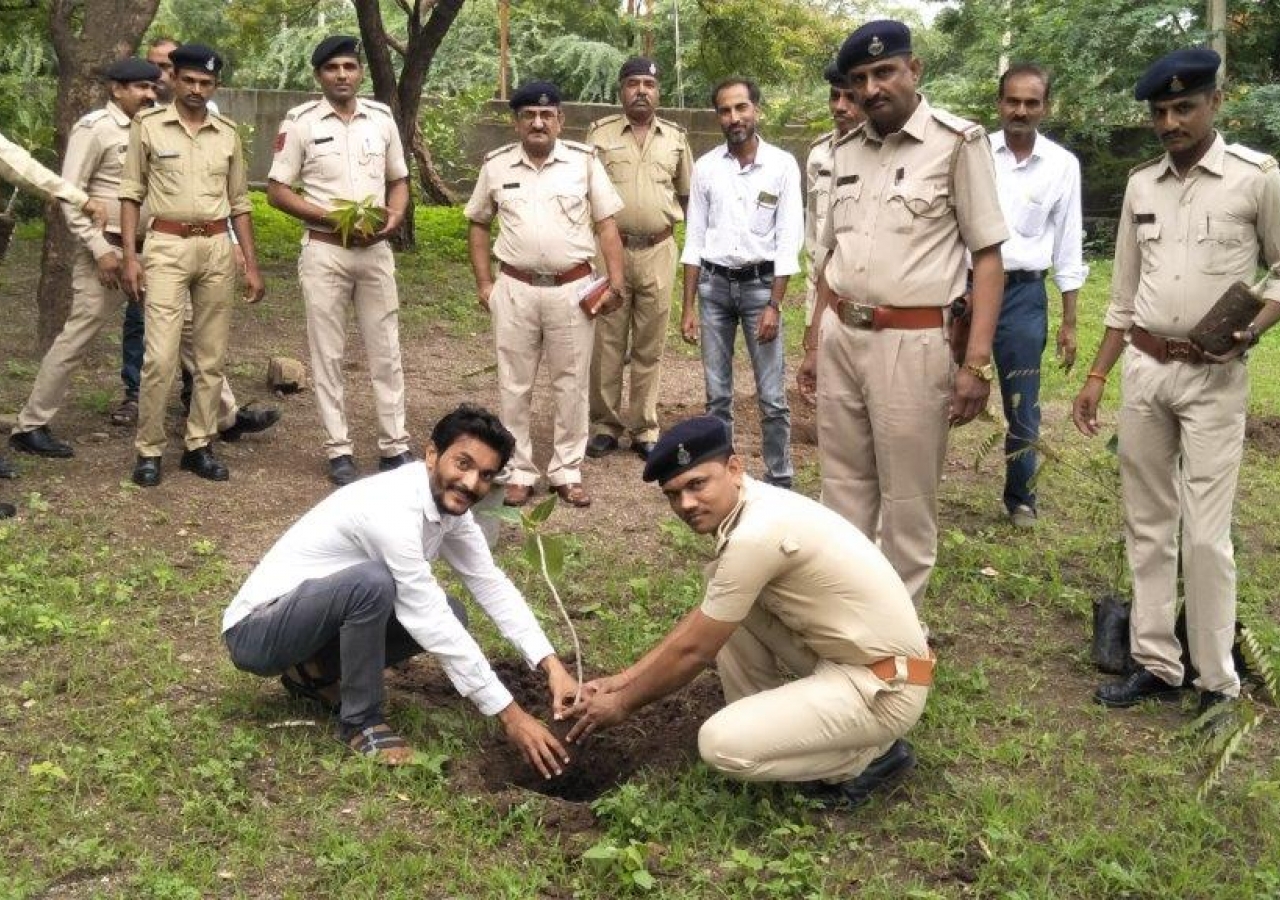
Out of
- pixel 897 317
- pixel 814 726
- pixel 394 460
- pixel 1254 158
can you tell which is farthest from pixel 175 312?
pixel 1254 158

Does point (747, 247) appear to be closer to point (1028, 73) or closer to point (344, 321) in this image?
point (1028, 73)

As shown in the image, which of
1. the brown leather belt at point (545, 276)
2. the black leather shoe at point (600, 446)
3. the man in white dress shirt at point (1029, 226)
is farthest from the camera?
the black leather shoe at point (600, 446)

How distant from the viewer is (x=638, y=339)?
27.0ft

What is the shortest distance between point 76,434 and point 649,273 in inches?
129

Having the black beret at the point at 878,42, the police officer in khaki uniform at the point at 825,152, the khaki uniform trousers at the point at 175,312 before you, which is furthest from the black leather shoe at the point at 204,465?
the black beret at the point at 878,42

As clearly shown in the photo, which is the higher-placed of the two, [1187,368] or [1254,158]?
[1254,158]

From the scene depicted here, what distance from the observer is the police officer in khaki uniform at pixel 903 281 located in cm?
488

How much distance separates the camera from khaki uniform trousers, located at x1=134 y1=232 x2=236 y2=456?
7.16 meters

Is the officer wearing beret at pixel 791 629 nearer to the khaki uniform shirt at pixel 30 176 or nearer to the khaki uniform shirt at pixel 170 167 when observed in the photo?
the khaki uniform shirt at pixel 30 176

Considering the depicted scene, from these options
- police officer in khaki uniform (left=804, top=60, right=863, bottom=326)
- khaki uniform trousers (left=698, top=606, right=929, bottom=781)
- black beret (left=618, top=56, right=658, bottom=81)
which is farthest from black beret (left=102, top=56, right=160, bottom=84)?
khaki uniform trousers (left=698, top=606, right=929, bottom=781)

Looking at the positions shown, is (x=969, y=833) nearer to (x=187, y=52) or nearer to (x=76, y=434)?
(x=187, y=52)

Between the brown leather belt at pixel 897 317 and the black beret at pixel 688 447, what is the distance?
1.10m

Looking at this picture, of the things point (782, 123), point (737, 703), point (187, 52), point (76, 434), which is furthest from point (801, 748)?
point (782, 123)

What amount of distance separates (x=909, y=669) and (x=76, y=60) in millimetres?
→ 6861
